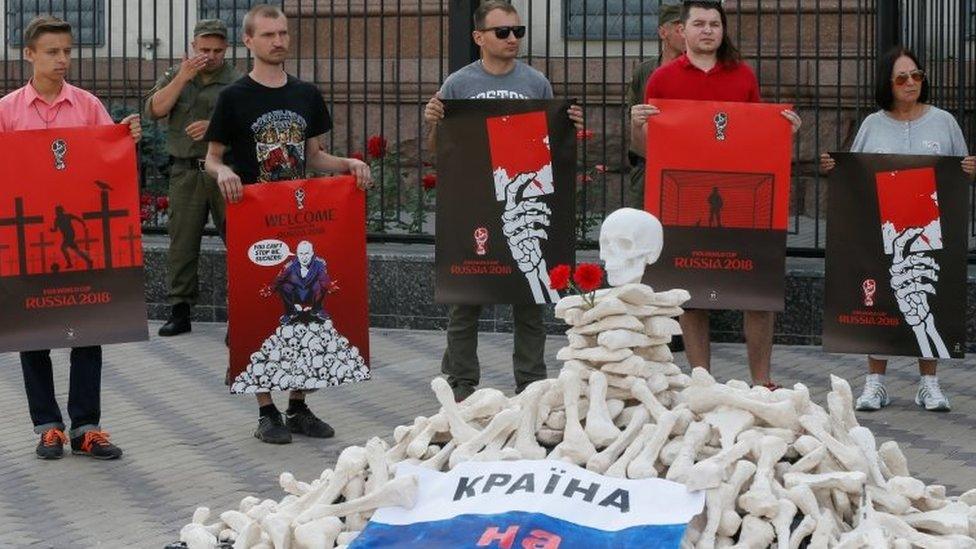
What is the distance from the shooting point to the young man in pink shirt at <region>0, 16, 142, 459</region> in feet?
25.9

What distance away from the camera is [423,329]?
11773 mm

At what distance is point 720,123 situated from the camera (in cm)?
867

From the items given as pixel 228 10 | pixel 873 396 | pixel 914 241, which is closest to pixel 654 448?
pixel 873 396

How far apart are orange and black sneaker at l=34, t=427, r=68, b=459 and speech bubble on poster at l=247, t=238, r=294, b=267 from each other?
42.7 inches

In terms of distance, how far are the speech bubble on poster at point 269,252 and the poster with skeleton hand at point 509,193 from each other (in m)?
1.02

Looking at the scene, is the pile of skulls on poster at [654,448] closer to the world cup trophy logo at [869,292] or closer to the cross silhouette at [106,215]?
the cross silhouette at [106,215]

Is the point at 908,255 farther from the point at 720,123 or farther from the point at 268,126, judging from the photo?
the point at 268,126

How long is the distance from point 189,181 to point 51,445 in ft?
13.0

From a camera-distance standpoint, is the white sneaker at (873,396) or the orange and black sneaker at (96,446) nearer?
the orange and black sneaker at (96,446)

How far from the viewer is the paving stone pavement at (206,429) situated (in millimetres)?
6934

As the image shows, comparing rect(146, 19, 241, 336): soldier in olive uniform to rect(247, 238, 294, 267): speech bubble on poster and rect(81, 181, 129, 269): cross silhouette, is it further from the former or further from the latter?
rect(81, 181, 129, 269): cross silhouette

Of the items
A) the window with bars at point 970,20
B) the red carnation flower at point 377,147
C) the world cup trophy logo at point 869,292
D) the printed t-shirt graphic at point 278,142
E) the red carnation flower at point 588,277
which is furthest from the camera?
the red carnation flower at point 377,147

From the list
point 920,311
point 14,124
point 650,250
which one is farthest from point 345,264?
point 650,250

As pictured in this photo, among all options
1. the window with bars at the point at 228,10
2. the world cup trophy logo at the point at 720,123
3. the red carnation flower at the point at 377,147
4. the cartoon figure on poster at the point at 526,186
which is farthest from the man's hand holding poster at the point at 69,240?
the window with bars at the point at 228,10
